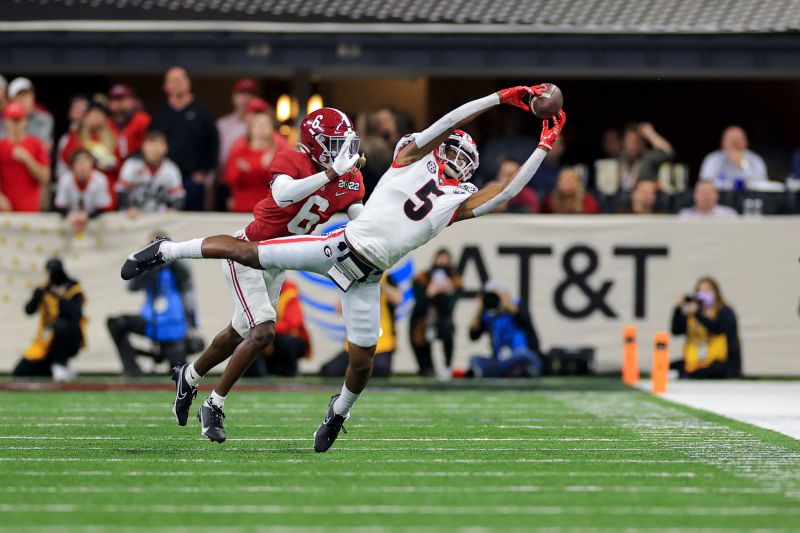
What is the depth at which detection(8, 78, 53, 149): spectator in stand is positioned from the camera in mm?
15727

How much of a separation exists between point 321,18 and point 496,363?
4.50m

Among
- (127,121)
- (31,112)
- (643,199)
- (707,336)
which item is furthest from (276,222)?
(31,112)

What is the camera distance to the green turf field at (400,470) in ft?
20.6

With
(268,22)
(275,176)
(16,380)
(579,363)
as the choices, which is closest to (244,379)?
(16,380)

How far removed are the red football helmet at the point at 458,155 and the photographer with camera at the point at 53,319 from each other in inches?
258

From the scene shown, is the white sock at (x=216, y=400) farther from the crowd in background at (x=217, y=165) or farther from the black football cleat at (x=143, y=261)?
the crowd in background at (x=217, y=165)

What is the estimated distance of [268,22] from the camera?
55.3 feet

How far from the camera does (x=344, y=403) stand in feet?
27.9

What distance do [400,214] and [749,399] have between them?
515 cm

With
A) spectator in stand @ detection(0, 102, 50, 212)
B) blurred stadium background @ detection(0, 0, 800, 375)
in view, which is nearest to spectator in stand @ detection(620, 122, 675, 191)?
blurred stadium background @ detection(0, 0, 800, 375)

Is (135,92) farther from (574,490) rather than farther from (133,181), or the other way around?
(574,490)

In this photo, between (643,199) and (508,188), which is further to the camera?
(643,199)

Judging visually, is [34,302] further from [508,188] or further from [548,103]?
[548,103]

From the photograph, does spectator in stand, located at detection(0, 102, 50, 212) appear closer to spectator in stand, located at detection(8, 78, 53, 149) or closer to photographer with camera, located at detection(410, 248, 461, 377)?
spectator in stand, located at detection(8, 78, 53, 149)
